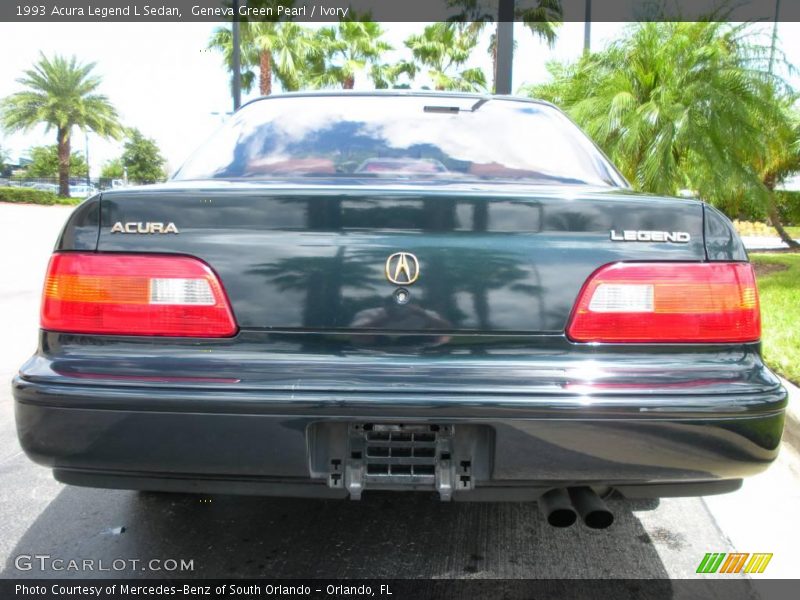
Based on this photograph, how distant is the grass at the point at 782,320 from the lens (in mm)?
4328

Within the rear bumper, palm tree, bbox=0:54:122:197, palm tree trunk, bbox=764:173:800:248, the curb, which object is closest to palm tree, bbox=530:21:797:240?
palm tree trunk, bbox=764:173:800:248

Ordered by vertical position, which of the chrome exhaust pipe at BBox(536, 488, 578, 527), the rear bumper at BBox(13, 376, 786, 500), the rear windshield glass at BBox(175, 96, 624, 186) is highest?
the rear windshield glass at BBox(175, 96, 624, 186)

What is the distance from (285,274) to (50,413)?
696 mm

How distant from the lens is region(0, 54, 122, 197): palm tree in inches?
1467

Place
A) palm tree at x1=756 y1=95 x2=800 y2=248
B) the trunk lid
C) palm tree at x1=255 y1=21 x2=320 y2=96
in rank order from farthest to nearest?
palm tree at x1=255 y1=21 x2=320 y2=96 → palm tree at x1=756 y1=95 x2=800 y2=248 → the trunk lid

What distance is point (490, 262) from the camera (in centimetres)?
171

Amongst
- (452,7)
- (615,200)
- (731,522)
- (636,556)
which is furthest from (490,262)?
(452,7)

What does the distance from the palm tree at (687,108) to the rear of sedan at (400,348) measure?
7954 mm

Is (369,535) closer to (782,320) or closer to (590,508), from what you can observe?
(590,508)

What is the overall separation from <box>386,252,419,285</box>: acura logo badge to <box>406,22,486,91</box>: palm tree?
2292cm

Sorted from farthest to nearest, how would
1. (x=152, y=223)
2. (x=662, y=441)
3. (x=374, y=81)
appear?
(x=374, y=81), (x=152, y=223), (x=662, y=441)

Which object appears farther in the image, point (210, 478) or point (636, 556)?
point (636, 556)

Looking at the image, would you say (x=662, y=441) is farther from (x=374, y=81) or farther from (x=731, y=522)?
(x=374, y=81)

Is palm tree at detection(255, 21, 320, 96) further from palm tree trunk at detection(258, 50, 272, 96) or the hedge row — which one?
the hedge row
